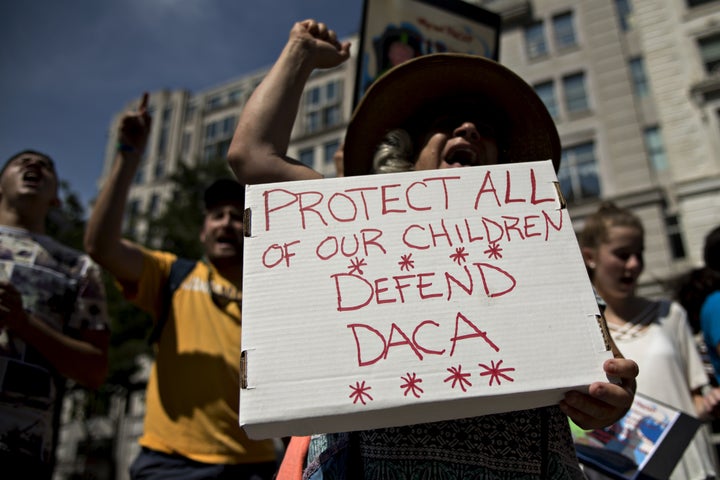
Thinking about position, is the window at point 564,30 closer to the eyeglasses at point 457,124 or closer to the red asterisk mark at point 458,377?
the eyeglasses at point 457,124

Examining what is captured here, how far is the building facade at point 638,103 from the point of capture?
1503 centimetres

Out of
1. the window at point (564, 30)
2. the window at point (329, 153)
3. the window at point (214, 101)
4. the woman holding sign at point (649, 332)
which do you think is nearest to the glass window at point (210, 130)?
the window at point (214, 101)

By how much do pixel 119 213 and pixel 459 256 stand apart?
79.1 inches

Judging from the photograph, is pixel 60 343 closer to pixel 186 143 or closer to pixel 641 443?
pixel 641 443

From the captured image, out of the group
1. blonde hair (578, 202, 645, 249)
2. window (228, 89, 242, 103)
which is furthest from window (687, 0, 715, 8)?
window (228, 89, 242, 103)

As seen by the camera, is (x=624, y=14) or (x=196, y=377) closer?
(x=196, y=377)

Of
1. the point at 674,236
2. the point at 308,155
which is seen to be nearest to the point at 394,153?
the point at 674,236

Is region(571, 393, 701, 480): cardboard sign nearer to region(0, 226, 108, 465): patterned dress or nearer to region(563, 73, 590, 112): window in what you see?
region(0, 226, 108, 465): patterned dress

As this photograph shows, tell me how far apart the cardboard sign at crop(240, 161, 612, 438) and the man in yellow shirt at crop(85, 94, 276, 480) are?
138 centimetres

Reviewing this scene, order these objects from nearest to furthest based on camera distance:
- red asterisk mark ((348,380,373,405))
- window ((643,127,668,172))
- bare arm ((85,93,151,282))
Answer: red asterisk mark ((348,380,373,405)), bare arm ((85,93,151,282)), window ((643,127,668,172))

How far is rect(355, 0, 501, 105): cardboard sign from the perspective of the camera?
2.75 m

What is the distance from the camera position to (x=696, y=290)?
2.98m

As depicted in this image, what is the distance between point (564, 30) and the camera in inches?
758

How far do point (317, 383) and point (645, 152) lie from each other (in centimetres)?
1810
